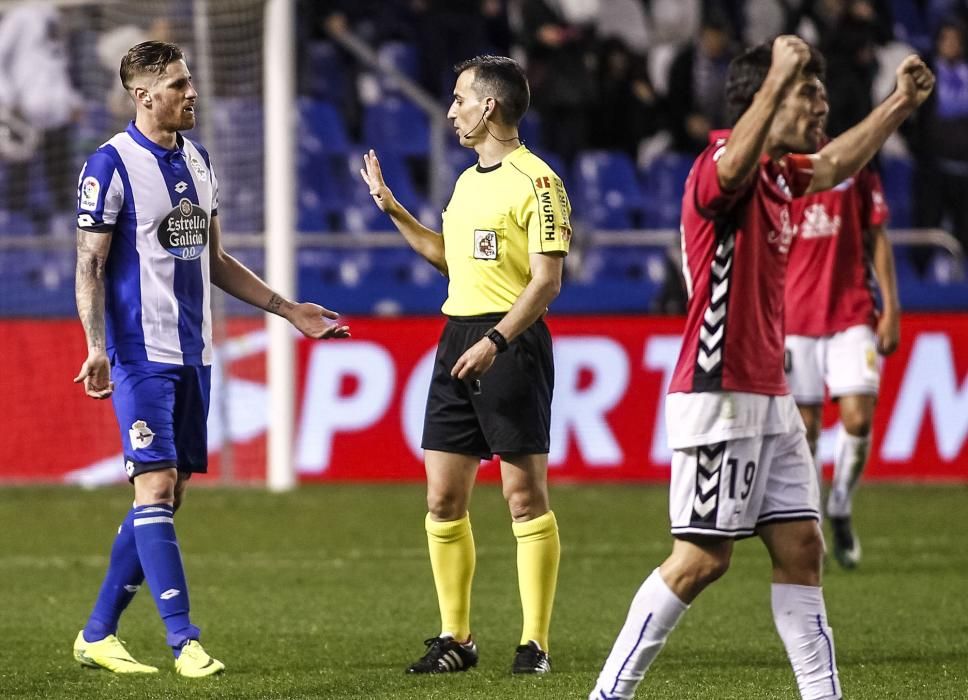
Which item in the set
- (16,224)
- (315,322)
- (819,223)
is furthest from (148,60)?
(16,224)

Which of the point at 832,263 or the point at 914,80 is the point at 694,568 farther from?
the point at 832,263

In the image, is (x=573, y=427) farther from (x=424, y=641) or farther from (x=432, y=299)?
(x=424, y=641)

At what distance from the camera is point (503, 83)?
611 cm

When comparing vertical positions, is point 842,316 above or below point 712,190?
below

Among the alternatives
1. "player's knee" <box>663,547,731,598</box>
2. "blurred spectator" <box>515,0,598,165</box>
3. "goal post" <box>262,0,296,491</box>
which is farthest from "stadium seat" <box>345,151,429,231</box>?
"player's knee" <box>663,547,731,598</box>

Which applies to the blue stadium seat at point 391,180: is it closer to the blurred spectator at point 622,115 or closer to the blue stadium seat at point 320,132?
the blue stadium seat at point 320,132

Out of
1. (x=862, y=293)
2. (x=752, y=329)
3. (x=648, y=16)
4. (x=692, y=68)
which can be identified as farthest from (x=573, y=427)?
(x=752, y=329)

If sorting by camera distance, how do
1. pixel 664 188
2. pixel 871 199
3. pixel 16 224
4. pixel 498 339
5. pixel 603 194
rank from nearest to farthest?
1. pixel 498 339
2. pixel 871 199
3. pixel 16 224
4. pixel 603 194
5. pixel 664 188

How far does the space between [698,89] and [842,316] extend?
8605 millimetres

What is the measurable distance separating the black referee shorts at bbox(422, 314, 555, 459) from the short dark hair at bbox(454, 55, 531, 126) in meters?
0.73

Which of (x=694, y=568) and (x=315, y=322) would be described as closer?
(x=694, y=568)

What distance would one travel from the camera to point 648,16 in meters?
→ 18.8

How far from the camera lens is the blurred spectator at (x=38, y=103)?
14844mm

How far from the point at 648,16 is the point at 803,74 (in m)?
14.4
